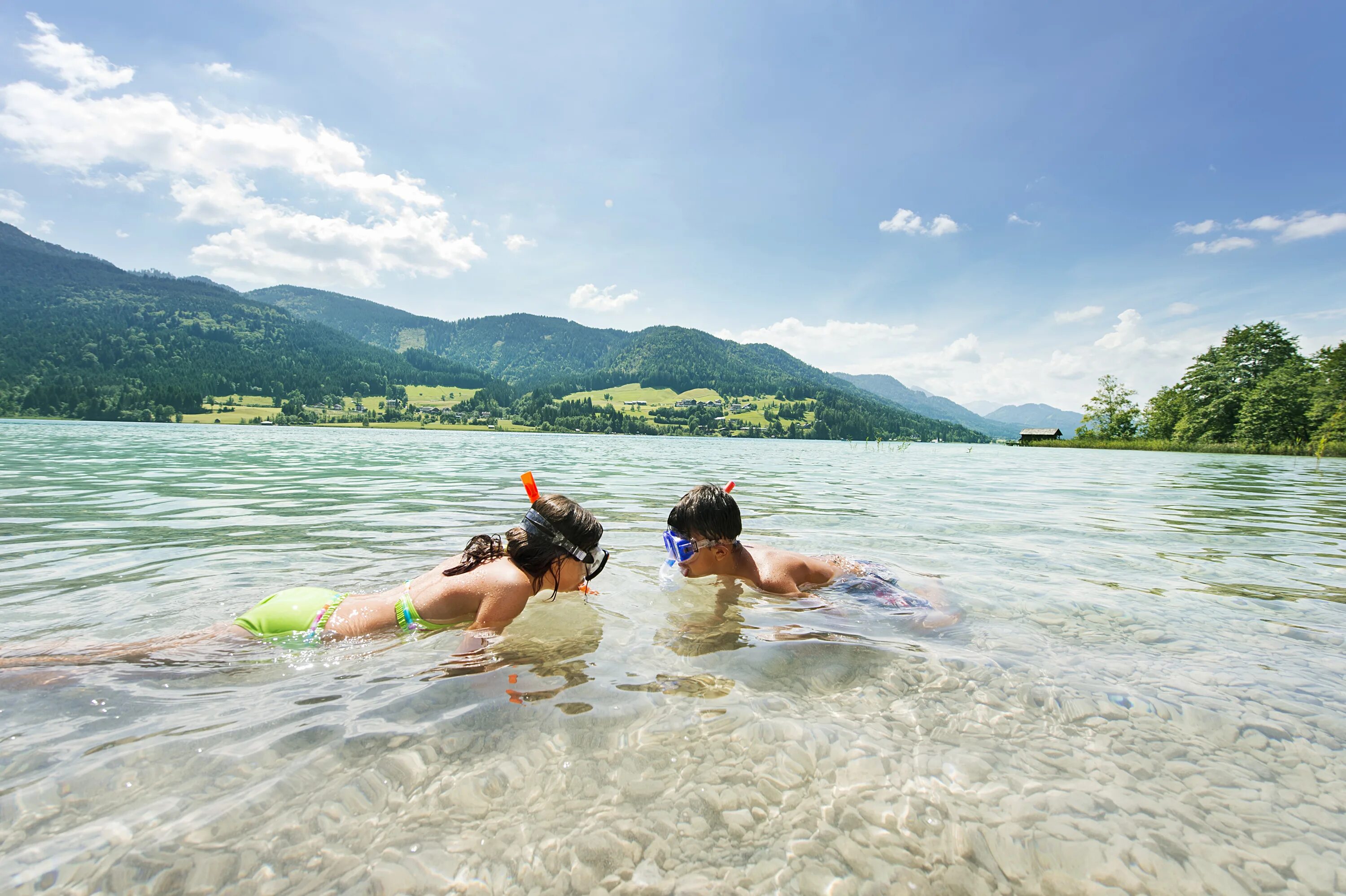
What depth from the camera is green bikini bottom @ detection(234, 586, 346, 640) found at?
4.62 meters

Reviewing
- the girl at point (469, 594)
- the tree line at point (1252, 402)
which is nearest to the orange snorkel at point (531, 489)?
the girl at point (469, 594)

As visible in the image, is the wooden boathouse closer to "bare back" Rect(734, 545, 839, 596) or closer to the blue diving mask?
"bare back" Rect(734, 545, 839, 596)

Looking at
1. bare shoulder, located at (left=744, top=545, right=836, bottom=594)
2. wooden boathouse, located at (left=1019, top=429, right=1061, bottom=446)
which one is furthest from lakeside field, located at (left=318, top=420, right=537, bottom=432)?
bare shoulder, located at (left=744, top=545, right=836, bottom=594)

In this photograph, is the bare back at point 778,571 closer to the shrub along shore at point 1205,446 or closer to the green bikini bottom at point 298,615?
the green bikini bottom at point 298,615

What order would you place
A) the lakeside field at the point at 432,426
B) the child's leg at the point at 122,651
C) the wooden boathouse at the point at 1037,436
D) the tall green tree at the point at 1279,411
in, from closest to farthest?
the child's leg at the point at 122,651
the tall green tree at the point at 1279,411
the wooden boathouse at the point at 1037,436
the lakeside field at the point at 432,426

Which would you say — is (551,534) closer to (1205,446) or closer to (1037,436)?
(1205,446)

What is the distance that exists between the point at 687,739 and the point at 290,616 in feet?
11.7

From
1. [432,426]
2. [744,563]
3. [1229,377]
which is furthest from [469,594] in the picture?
[432,426]

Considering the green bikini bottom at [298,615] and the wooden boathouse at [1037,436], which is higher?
the wooden boathouse at [1037,436]

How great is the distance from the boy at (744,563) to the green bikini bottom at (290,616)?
10.3 ft

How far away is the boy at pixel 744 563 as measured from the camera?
5.73 metres

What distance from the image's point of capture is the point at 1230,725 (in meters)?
3.39

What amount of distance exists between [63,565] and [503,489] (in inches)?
393

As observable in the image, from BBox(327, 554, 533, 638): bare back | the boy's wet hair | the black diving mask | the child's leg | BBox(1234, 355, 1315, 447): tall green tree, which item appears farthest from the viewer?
BBox(1234, 355, 1315, 447): tall green tree
